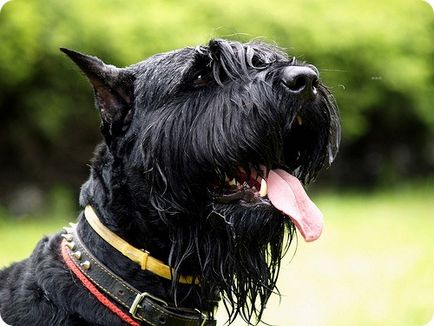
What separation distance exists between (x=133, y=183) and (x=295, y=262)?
489 centimetres

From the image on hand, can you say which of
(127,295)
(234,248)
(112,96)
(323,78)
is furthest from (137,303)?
(323,78)

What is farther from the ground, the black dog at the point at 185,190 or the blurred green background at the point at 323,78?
the blurred green background at the point at 323,78

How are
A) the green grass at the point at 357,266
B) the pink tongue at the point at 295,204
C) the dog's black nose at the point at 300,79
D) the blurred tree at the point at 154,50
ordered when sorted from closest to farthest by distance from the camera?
1. the dog's black nose at the point at 300,79
2. the pink tongue at the point at 295,204
3. the green grass at the point at 357,266
4. the blurred tree at the point at 154,50

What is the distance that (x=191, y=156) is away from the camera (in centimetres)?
238

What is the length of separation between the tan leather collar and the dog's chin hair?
5 cm

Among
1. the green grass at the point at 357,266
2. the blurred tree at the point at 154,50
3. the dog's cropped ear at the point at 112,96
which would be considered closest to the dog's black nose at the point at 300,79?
the dog's cropped ear at the point at 112,96

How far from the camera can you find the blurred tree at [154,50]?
8234 millimetres

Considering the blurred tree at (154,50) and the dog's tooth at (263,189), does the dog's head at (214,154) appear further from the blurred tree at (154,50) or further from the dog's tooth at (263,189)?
the blurred tree at (154,50)

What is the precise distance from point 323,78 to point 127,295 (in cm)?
382

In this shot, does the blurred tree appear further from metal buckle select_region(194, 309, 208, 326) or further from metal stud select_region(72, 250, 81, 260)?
metal stud select_region(72, 250, 81, 260)

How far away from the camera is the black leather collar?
2291 millimetres

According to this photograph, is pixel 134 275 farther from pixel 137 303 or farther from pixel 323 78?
pixel 323 78

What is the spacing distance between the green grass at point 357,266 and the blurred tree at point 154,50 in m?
1.22

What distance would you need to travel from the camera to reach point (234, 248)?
243 centimetres
